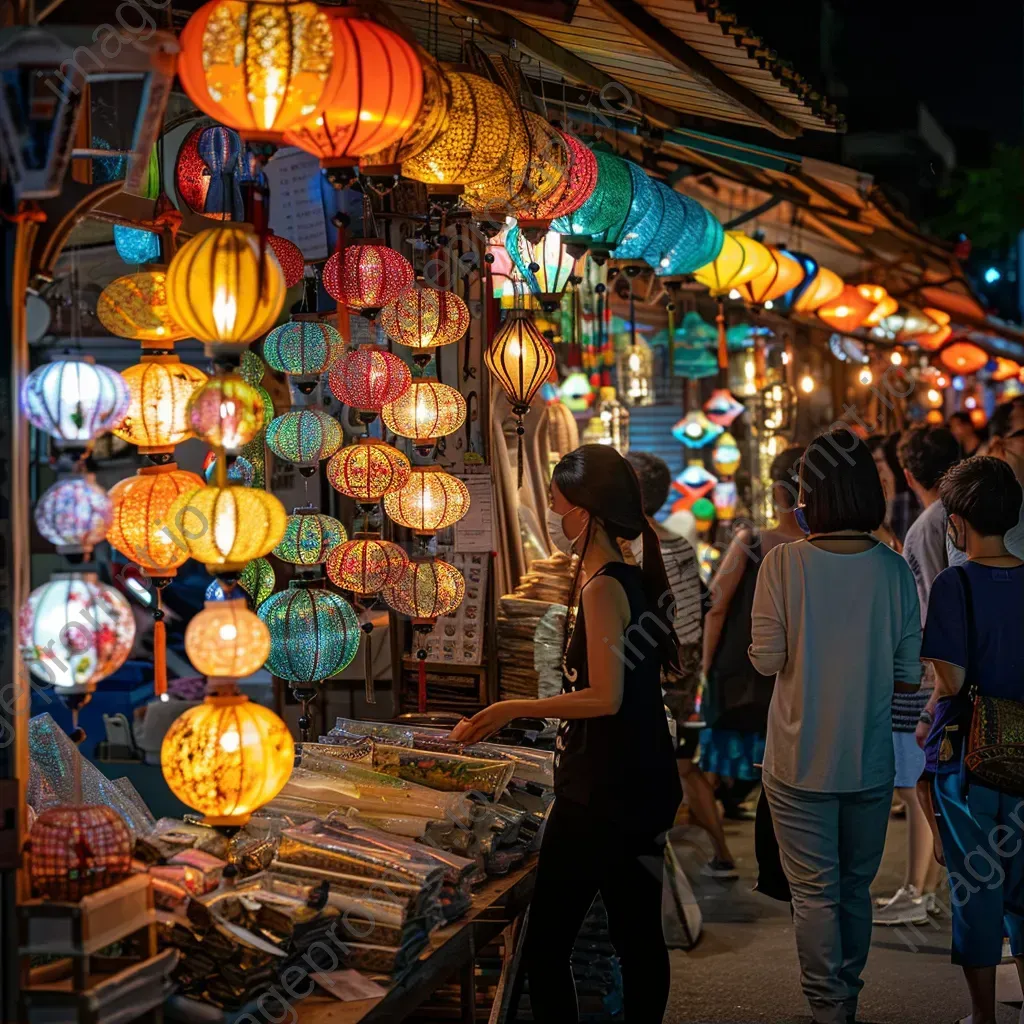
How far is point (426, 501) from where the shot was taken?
5004 millimetres

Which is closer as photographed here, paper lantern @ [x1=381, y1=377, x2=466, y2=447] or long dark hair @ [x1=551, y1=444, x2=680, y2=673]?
Result: long dark hair @ [x1=551, y1=444, x2=680, y2=673]

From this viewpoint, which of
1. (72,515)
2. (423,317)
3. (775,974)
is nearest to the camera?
(72,515)

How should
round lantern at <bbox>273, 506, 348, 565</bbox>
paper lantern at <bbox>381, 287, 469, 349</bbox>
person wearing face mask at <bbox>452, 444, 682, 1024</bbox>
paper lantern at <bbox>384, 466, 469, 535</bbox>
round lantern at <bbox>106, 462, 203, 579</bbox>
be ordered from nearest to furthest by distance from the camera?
round lantern at <bbox>106, 462, 203, 579</bbox> → person wearing face mask at <bbox>452, 444, 682, 1024</bbox> → round lantern at <bbox>273, 506, 348, 565</bbox> → paper lantern at <bbox>381, 287, 469, 349</bbox> → paper lantern at <bbox>384, 466, 469, 535</bbox>

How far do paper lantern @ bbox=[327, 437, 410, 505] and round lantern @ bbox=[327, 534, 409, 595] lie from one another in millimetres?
160

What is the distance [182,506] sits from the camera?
119 inches

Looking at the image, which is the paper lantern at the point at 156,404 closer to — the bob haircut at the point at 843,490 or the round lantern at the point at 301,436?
the round lantern at the point at 301,436

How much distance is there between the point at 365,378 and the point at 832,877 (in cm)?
233

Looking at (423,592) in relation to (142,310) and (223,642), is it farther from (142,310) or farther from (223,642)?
(223,642)

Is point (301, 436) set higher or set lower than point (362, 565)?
higher

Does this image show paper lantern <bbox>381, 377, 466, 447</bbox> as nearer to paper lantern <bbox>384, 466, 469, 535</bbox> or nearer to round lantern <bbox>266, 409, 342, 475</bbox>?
paper lantern <bbox>384, 466, 469, 535</bbox>

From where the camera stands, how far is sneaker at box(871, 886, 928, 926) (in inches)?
247

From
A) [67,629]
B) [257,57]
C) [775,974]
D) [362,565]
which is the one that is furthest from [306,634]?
[775,974]

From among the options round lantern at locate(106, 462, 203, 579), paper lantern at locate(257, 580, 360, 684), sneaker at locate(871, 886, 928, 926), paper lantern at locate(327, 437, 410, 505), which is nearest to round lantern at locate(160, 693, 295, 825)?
round lantern at locate(106, 462, 203, 579)

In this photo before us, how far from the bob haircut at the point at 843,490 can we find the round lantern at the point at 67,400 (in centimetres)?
250
